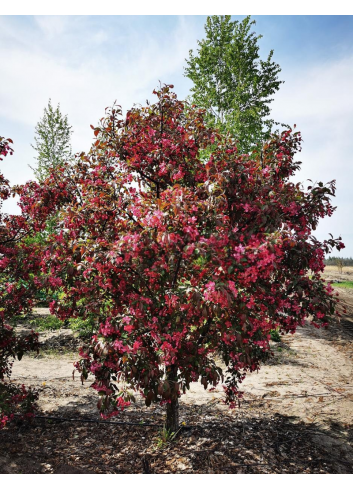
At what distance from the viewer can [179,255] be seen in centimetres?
305

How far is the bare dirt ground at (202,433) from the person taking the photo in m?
3.76

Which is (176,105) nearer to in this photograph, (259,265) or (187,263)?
(187,263)

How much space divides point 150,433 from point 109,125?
4012 mm

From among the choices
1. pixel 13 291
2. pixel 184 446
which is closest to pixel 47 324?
pixel 13 291

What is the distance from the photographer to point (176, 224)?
2.93m

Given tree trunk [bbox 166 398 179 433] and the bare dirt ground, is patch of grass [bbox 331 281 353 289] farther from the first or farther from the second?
tree trunk [bbox 166 398 179 433]

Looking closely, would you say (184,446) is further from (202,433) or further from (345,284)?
(345,284)

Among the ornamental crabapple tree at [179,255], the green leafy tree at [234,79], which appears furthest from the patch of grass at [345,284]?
the ornamental crabapple tree at [179,255]

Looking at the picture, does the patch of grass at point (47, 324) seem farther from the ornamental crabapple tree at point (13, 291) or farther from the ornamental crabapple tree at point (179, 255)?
the ornamental crabapple tree at point (179, 255)

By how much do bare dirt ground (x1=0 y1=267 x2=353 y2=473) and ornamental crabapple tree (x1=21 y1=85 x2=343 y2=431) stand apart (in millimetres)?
570

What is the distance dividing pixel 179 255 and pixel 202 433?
8.99ft

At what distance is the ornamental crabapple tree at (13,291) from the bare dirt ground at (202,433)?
0.51 metres

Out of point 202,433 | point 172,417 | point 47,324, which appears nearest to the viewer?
point 172,417

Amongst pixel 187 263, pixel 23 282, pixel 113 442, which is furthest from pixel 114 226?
pixel 113 442
